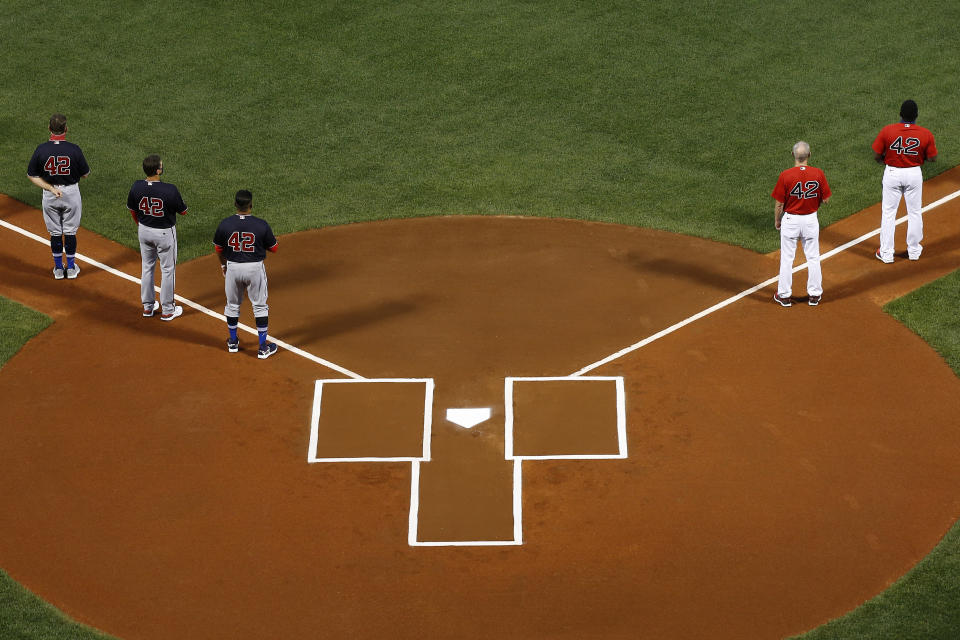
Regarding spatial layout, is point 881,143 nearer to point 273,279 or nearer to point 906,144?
point 906,144

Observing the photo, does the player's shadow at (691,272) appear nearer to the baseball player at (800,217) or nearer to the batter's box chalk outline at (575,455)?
the baseball player at (800,217)

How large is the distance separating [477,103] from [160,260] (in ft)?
25.4

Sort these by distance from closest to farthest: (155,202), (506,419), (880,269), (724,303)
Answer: (506,419)
(155,202)
(724,303)
(880,269)

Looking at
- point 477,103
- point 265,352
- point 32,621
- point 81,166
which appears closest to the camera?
point 32,621

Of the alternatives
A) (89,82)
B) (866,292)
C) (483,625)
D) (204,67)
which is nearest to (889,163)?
(866,292)

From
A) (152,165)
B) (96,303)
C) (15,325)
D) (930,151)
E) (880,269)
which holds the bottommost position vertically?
(15,325)

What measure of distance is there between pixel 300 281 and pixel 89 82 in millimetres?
8294

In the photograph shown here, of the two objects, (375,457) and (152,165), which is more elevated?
(152,165)

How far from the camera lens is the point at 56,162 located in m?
17.7

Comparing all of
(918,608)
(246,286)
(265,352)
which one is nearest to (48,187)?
(246,286)

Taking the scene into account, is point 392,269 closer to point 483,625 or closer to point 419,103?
point 419,103

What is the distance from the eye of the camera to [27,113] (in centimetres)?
2298

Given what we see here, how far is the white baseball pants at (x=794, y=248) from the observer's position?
1695 centimetres

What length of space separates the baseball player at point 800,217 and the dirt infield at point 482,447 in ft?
1.08
